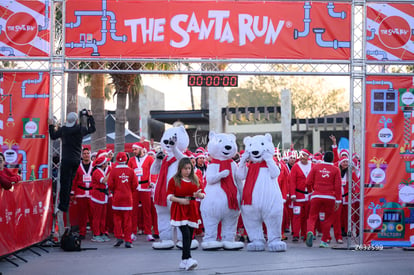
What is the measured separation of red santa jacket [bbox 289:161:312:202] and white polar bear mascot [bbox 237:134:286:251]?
86.8 inches

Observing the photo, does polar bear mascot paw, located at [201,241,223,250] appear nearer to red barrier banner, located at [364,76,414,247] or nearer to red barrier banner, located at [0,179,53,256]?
red barrier banner, located at [364,76,414,247]

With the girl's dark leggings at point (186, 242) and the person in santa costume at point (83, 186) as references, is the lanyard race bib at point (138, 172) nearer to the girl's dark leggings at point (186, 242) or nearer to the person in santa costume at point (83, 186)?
the person in santa costume at point (83, 186)

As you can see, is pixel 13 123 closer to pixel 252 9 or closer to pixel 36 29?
pixel 36 29

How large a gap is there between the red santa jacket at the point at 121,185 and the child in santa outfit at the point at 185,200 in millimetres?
3176

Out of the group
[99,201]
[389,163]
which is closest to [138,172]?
[99,201]

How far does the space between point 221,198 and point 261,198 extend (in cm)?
74

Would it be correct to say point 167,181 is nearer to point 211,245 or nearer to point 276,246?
point 211,245

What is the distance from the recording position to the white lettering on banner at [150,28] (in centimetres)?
1333

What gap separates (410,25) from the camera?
520 inches

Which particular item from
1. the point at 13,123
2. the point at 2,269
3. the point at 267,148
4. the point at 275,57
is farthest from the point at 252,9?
the point at 2,269

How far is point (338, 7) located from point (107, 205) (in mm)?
6716

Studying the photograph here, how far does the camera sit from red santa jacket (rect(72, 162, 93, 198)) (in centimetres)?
1479

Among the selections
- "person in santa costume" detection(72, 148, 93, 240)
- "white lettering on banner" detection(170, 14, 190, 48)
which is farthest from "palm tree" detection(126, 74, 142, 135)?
"white lettering on banner" detection(170, 14, 190, 48)

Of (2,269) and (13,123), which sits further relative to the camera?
(13,123)
